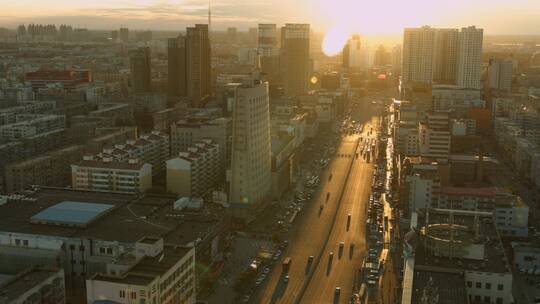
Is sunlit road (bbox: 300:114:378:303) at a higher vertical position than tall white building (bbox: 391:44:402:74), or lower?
lower

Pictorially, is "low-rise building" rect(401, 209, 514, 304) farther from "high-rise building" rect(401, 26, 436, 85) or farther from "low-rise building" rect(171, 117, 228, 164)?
"high-rise building" rect(401, 26, 436, 85)

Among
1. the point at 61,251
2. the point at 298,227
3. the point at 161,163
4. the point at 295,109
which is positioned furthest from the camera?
the point at 295,109

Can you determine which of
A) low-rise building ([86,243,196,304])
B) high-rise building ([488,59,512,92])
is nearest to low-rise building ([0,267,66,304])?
low-rise building ([86,243,196,304])

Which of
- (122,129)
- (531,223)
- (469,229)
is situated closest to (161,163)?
(122,129)

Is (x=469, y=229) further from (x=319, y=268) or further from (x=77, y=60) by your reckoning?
(x=77, y=60)

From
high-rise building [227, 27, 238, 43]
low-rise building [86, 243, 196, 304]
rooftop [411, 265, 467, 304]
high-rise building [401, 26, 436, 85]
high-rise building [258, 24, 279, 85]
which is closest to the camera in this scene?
rooftop [411, 265, 467, 304]

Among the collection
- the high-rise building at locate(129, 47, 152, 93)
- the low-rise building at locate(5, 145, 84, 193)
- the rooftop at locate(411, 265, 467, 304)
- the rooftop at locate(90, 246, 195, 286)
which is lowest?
the low-rise building at locate(5, 145, 84, 193)

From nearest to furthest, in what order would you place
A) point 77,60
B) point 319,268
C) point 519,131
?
point 319,268 < point 519,131 < point 77,60
